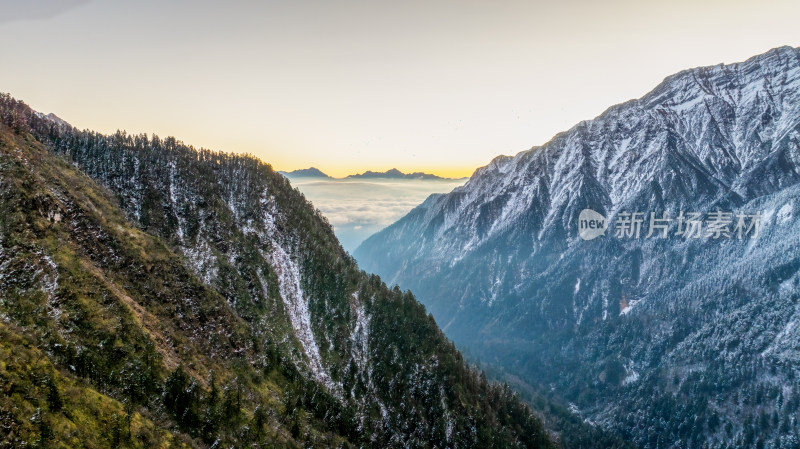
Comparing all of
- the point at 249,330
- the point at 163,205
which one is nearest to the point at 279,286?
the point at 249,330

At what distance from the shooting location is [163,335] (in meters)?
105

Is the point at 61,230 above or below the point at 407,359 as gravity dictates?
above

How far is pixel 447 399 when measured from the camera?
190 meters

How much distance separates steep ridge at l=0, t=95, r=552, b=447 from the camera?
70562 millimetres

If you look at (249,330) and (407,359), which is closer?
(249,330)

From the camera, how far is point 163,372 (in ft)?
302

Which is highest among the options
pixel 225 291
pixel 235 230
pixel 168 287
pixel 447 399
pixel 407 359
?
pixel 235 230

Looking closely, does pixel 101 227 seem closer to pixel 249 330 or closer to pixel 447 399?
pixel 249 330

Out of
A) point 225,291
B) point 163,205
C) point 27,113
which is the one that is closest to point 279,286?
point 225,291

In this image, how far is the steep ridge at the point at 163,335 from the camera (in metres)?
70.6

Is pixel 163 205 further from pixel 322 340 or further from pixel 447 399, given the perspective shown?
pixel 447 399

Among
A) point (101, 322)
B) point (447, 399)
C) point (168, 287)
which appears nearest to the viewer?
point (101, 322)

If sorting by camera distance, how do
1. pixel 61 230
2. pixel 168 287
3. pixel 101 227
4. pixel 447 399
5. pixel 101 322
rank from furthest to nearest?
pixel 447 399 → pixel 168 287 → pixel 101 227 → pixel 61 230 → pixel 101 322

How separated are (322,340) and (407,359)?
44.3m
